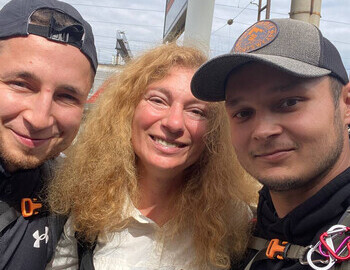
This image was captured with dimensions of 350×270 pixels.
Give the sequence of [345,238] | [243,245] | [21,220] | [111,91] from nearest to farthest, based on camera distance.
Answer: [345,238] → [21,220] → [243,245] → [111,91]

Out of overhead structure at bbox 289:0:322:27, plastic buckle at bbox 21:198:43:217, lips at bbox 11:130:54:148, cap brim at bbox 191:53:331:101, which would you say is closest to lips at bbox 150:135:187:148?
cap brim at bbox 191:53:331:101

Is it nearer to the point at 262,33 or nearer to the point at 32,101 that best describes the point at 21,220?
the point at 32,101

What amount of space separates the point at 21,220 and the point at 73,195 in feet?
1.34

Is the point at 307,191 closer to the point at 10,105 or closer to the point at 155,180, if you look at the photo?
the point at 155,180

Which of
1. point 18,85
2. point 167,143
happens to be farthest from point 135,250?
point 18,85

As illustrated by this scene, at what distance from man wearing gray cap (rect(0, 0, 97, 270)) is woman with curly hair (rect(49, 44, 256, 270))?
21cm

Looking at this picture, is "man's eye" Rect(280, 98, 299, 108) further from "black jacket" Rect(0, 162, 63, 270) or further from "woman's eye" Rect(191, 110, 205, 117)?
"black jacket" Rect(0, 162, 63, 270)

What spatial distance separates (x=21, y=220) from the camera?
187 centimetres

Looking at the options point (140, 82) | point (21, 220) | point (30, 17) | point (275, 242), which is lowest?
point (21, 220)

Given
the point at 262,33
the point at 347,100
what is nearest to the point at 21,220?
the point at 262,33

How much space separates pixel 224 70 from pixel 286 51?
0.98 feet

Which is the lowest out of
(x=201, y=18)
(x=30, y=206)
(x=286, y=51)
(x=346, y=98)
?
(x=30, y=206)

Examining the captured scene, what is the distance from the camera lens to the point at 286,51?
158 centimetres

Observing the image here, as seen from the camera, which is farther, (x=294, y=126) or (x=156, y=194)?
(x=156, y=194)
